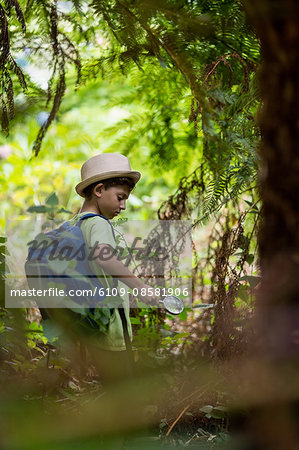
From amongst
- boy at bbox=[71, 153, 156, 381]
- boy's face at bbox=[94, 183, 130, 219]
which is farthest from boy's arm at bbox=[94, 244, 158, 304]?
boy's face at bbox=[94, 183, 130, 219]

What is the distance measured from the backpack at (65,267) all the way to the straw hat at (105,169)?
0.75 ft

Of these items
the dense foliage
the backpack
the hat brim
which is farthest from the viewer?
the hat brim

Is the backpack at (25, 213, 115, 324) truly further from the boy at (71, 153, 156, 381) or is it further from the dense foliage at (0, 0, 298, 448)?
the dense foliage at (0, 0, 298, 448)

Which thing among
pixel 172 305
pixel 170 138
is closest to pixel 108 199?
pixel 172 305

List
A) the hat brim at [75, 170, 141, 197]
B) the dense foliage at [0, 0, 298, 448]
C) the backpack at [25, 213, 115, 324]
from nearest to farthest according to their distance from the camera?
the dense foliage at [0, 0, 298, 448] < the backpack at [25, 213, 115, 324] < the hat brim at [75, 170, 141, 197]

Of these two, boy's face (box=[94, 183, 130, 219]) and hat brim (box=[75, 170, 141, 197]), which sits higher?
hat brim (box=[75, 170, 141, 197])

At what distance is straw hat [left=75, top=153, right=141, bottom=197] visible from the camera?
203 centimetres

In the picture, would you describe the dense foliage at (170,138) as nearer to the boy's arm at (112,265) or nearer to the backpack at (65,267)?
the backpack at (65,267)

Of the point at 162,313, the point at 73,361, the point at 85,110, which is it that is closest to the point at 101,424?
the point at 73,361

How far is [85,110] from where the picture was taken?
5480mm

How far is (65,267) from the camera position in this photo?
179 cm

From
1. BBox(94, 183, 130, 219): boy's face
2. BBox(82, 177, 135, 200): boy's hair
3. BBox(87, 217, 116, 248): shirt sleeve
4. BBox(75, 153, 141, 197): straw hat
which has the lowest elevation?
BBox(87, 217, 116, 248): shirt sleeve

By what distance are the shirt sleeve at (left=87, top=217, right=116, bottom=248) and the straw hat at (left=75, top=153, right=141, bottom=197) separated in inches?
8.0

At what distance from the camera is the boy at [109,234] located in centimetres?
183
